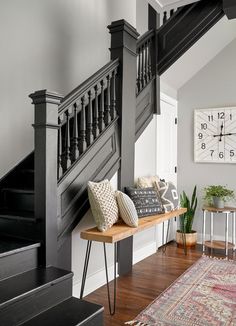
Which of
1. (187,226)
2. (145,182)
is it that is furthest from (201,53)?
(187,226)

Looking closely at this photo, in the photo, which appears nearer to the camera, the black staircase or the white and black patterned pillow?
the black staircase

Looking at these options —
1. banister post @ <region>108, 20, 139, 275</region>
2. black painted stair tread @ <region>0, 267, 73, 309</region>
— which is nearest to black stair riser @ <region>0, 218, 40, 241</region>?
black painted stair tread @ <region>0, 267, 73, 309</region>

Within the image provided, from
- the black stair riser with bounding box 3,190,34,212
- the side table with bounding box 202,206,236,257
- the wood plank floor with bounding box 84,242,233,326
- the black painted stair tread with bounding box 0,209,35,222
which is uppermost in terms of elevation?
the black stair riser with bounding box 3,190,34,212

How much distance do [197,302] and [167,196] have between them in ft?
3.86

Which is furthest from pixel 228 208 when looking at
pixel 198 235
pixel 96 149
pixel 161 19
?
pixel 161 19

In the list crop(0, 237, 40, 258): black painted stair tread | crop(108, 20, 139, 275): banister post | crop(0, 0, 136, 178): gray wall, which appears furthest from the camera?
crop(108, 20, 139, 275): banister post

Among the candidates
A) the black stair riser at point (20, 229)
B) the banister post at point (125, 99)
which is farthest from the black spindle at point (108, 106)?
the black stair riser at point (20, 229)

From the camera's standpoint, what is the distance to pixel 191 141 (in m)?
4.78

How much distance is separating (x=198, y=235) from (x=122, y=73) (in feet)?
9.61

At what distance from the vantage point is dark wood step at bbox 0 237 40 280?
1.85 metres

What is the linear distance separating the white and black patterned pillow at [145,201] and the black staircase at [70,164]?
0.82ft

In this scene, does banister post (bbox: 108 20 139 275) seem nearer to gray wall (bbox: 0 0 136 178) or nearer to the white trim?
gray wall (bbox: 0 0 136 178)

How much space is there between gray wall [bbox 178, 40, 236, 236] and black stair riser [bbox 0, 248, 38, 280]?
10.7 ft

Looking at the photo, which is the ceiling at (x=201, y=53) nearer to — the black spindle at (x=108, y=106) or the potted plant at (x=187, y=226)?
the black spindle at (x=108, y=106)
